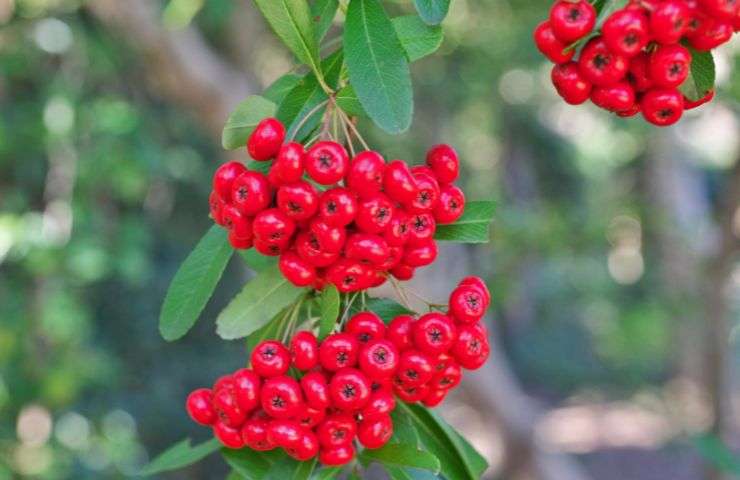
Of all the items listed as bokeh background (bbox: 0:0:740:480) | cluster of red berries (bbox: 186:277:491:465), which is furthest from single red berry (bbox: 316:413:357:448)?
bokeh background (bbox: 0:0:740:480)

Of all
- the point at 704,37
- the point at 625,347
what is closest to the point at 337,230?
the point at 704,37

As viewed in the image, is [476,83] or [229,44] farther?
[476,83]

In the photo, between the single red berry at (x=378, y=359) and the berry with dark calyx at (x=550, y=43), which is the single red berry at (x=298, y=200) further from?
the berry with dark calyx at (x=550, y=43)

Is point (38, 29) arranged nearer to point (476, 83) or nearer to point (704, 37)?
point (704, 37)

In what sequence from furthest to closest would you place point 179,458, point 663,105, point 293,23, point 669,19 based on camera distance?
point 179,458
point 293,23
point 663,105
point 669,19

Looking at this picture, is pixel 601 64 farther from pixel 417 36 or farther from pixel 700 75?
pixel 417 36

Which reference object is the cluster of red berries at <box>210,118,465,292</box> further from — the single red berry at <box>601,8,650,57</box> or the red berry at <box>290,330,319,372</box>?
the single red berry at <box>601,8,650,57</box>

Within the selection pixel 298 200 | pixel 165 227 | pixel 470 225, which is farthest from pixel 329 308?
pixel 165 227
